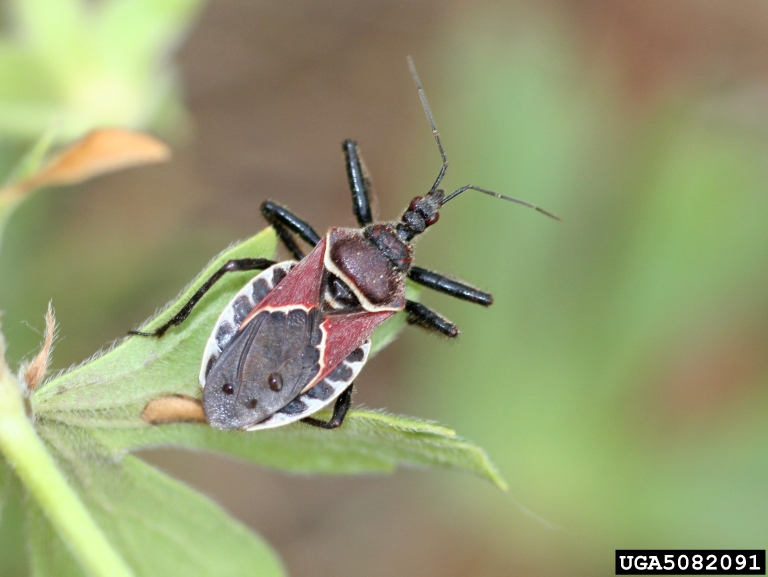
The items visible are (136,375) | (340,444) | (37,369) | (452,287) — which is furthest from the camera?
(452,287)

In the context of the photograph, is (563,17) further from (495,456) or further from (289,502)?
(289,502)

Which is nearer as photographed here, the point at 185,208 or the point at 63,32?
the point at 63,32

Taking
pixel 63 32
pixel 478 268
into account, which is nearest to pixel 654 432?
pixel 478 268

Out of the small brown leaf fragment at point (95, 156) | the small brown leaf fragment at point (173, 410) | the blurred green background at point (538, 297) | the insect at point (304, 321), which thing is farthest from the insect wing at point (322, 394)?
the blurred green background at point (538, 297)

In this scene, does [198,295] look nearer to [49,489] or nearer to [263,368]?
[263,368]

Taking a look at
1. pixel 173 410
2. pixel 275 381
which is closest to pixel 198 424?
pixel 173 410

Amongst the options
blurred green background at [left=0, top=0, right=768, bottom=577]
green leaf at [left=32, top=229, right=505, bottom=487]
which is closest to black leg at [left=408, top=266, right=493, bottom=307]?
green leaf at [left=32, top=229, right=505, bottom=487]

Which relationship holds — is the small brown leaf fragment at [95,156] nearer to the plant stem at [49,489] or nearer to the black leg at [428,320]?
the plant stem at [49,489]
